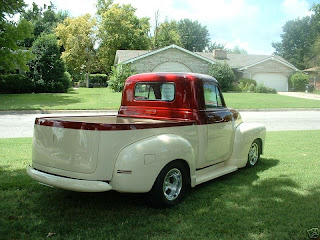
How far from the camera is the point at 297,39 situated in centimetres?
8144

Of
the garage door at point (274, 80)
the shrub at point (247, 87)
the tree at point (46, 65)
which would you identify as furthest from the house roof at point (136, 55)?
the garage door at point (274, 80)

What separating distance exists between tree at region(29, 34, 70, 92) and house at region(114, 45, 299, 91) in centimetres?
693

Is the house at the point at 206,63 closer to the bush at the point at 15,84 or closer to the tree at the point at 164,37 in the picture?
the bush at the point at 15,84

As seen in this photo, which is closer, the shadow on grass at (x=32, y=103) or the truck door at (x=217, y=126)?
the truck door at (x=217, y=126)

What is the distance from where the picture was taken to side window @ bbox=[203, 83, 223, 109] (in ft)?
16.7

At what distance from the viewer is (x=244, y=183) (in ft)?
17.0

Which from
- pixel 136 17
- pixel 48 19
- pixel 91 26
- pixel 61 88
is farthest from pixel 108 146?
pixel 48 19

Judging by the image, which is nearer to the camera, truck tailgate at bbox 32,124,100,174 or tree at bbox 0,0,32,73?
truck tailgate at bbox 32,124,100,174

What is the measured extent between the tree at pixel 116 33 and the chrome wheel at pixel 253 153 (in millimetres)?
41853

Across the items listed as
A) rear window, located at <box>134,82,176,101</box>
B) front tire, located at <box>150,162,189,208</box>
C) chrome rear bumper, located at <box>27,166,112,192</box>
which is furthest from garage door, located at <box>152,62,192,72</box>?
chrome rear bumper, located at <box>27,166,112,192</box>

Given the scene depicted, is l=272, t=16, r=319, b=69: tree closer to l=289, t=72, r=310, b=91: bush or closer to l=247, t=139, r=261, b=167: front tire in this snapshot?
l=289, t=72, r=310, b=91: bush

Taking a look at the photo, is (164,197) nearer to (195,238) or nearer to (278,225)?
(195,238)

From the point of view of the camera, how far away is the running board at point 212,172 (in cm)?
469

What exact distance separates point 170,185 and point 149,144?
74cm
